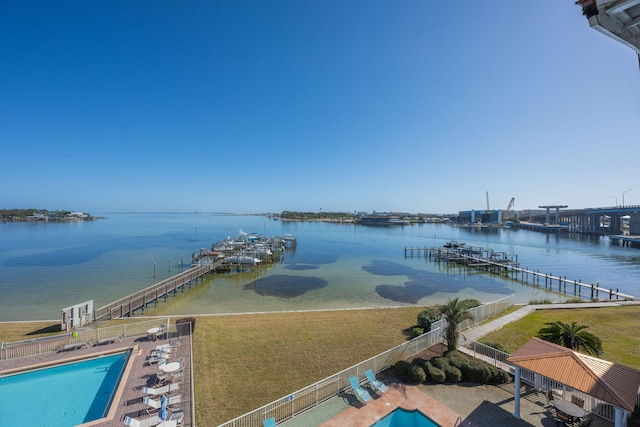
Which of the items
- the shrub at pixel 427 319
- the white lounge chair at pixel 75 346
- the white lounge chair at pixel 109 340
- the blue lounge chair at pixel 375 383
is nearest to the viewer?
the blue lounge chair at pixel 375 383

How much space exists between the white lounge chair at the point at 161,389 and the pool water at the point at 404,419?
27.0ft

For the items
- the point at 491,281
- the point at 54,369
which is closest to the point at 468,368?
the point at 54,369

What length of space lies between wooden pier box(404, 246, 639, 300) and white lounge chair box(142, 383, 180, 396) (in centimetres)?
4075

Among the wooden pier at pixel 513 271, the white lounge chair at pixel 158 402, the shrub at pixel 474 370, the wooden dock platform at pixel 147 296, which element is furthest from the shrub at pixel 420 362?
the wooden pier at pixel 513 271

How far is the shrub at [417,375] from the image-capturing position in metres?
11.8

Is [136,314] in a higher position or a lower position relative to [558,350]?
lower

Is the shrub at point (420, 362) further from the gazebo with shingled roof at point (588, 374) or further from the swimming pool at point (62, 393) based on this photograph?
the swimming pool at point (62, 393)

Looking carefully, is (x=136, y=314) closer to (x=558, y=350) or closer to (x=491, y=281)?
(x=558, y=350)

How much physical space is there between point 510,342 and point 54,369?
961 inches

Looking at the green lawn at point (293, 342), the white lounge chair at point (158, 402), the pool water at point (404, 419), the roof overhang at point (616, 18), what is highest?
the roof overhang at point (616, 18)

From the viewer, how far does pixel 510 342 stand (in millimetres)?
16078

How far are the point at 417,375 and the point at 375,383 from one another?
1.99 metres

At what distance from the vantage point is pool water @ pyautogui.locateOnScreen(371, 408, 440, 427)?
9750mm

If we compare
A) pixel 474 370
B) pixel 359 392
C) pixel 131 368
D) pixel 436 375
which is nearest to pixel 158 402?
pixel 131 368
